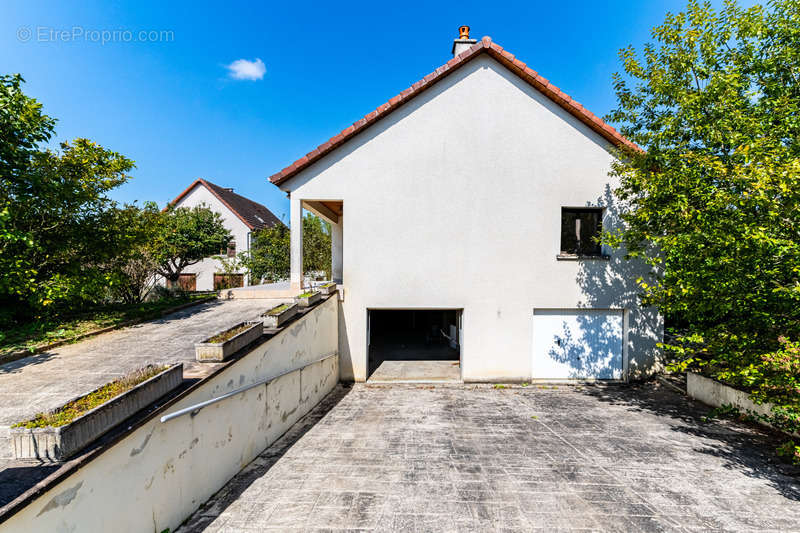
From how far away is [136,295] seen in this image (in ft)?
42.9

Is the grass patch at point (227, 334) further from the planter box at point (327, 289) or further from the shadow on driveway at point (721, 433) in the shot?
the shadow on driveway at point (721, 433)

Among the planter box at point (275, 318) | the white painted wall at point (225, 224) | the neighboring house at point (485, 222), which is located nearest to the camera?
the planter box at point (275, 318)

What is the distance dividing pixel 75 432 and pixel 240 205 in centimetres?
2929

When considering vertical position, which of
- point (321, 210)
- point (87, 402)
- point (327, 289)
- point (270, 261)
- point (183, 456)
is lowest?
point (183, 456)

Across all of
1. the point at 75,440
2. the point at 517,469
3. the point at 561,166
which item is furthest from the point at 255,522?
the point at 561,166

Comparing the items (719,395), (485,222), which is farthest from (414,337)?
(719,395)

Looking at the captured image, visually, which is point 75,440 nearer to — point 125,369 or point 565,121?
point 125,369

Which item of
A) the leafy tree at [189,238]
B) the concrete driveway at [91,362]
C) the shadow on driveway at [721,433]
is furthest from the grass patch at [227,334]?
the leafy tree at [189,238]

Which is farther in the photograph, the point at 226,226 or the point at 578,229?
the point at 226,226

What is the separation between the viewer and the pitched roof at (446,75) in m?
8.99

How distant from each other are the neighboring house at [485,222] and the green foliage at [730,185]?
203 cm

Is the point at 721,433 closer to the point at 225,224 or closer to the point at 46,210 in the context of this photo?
the point at 46,210

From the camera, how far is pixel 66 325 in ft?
25.7

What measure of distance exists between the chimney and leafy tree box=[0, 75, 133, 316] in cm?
1045
